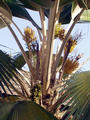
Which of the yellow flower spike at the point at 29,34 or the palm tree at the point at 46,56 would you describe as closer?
the palm tree at the point at 46,56

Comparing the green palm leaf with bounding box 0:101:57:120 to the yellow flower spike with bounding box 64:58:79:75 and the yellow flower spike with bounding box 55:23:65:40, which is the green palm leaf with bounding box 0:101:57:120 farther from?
the yellow flower spike with bounding box 55:23:65:40

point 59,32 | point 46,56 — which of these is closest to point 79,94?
point 46,56

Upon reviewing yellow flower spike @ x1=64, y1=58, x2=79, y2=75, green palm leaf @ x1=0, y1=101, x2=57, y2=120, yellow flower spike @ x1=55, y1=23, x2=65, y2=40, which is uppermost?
yellow flower spike @ x1=55, y1=23, x2=65, y2=40

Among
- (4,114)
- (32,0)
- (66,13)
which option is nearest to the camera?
(4,114)

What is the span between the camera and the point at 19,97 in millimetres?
3682

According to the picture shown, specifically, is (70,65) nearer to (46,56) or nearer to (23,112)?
(46,56)

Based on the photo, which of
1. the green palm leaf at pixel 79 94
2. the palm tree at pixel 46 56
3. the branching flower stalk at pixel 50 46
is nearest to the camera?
the green palm leaf at pixel 79 94

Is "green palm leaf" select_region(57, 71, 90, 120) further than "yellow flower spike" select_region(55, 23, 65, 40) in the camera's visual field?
No

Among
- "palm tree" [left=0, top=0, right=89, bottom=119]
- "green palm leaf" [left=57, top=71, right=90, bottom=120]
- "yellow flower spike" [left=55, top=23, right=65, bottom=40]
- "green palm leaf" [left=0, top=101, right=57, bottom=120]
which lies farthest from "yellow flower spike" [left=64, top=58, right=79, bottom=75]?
"green palm leaf" [left=0, top=101, right=57, bottom=120]

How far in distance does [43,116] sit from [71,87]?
46cm

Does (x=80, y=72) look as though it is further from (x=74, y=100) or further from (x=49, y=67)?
(x=49, y=67)

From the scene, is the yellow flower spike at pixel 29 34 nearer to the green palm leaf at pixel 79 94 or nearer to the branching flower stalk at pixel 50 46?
the branching flower stalk at pixel 50 46

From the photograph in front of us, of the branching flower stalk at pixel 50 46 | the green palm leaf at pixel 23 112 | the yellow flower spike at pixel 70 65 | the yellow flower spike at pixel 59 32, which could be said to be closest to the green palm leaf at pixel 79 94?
the green palm leaf at pixel 23 112

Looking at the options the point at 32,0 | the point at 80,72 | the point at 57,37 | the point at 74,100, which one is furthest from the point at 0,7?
the point at 74,100
